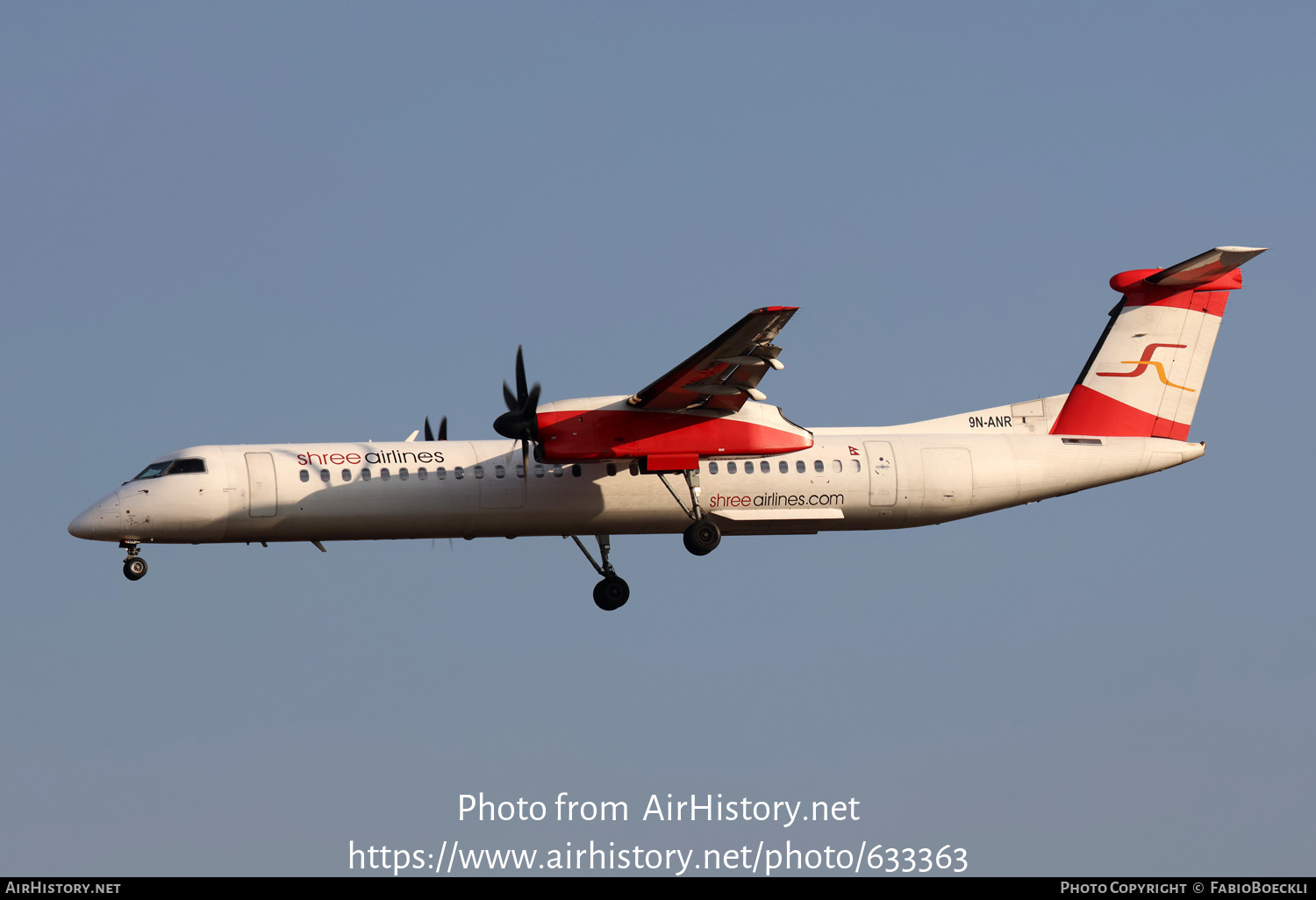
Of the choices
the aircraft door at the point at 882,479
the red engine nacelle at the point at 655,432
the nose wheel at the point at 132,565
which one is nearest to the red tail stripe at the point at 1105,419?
the aircraft door at the point at 882,479

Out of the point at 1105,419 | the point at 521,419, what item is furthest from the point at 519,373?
the point at 1105,419

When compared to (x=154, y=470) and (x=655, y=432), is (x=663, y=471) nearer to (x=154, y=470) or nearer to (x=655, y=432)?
(x=655, y=432)

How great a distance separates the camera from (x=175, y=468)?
88.0 feet

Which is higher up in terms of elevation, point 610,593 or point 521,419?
point 521,419

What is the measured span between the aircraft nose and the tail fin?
59.4ft

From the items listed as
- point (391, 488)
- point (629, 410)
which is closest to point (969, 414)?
point (629, 410)

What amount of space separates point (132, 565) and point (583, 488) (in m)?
8.03

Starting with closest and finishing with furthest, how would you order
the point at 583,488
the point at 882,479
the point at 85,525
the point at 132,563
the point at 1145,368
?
the point at 85,525 → the point at 132,563 → the point at 583,488 → the point at 882,479 → the point at 1145,368

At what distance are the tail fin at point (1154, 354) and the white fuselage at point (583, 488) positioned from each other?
24.6 inches

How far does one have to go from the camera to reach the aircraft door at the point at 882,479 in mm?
28359

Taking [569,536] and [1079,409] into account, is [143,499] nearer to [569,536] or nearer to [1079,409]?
[569,536]

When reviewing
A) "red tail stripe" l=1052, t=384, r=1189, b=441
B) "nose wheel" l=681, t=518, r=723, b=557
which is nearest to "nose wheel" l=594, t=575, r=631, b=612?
"nose wheel" l=681, t=518, r=723, b=557

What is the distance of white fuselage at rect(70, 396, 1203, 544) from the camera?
26.6 m
